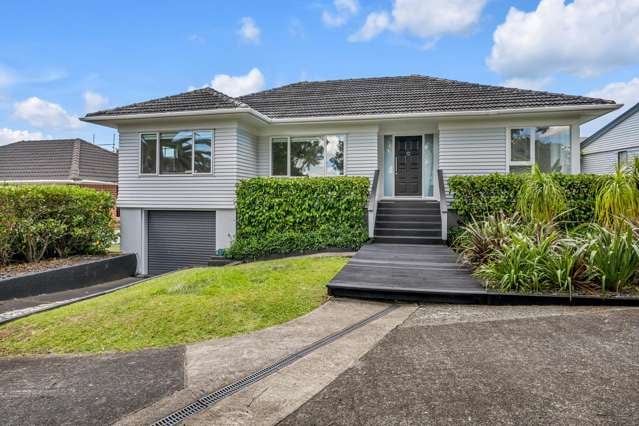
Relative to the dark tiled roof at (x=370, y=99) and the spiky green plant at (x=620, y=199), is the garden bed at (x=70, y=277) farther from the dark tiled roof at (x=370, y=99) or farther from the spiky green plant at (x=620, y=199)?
the spiky green plant at (x=620, y=199)

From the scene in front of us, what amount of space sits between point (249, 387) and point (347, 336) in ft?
4.37

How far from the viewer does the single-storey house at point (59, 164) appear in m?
20.0

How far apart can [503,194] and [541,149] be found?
104 inches

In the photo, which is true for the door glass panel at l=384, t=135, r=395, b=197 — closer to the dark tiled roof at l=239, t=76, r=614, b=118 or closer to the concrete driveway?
the dark tiled roof at l=239, t=76, r=614, b=118

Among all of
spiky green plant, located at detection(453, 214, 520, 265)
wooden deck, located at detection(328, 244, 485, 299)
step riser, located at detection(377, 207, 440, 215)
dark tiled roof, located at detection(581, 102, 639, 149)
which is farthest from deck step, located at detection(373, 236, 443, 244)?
dark tiled roof, located at detection(581, 102, 639, 149)

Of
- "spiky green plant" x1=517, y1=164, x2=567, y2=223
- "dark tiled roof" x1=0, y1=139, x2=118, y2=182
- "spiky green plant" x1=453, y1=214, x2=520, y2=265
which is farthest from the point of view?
"dark tiled roof" x1=0, y1=139, x2=118, y2=182

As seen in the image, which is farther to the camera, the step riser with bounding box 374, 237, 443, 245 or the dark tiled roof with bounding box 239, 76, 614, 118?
the dark tiled roof with bounding box 239, 76, 614, 118

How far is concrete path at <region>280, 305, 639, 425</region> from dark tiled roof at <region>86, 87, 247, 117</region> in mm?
8660

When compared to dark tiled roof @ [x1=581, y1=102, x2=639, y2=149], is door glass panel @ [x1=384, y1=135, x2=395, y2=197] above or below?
below

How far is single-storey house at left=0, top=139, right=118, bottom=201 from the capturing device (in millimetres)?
19953

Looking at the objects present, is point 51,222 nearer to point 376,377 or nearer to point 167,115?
point 167,115

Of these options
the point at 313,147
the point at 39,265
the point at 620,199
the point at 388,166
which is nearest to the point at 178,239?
the point at 39,265

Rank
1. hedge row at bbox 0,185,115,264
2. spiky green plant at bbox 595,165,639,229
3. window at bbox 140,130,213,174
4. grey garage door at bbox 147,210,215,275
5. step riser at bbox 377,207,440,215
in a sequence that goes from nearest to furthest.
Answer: spiky green plant at bbox 595,165,639,229, hedge row at bbox 0,185,115,264, step riser at bbox 377,207,440,215, window at bbox 140,130,213,174, grey garage door at bbox 147,210,215,275

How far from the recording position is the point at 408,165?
12.2 meters
